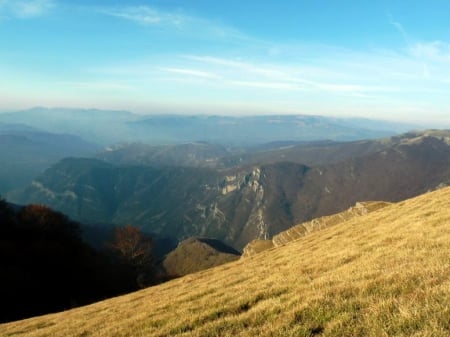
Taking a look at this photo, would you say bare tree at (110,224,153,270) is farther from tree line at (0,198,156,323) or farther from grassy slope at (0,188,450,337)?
grassy slope at (0,188,450,337)

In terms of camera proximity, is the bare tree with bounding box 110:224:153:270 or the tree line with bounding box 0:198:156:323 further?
the bare tree with bounding box 110:224:153:270

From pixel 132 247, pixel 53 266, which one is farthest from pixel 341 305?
pixel 132 247

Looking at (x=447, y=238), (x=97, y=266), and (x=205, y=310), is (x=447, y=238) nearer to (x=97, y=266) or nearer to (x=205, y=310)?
(x=205, y=310)

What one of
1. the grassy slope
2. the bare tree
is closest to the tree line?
the bare tree

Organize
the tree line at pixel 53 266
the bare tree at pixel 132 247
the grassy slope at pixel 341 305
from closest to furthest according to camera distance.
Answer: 1. the grassy slope at pixel 341 305
2. the tree line at pixel 53 266
3. the bare tree at pixel 132 247

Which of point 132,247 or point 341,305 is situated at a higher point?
point 341,305

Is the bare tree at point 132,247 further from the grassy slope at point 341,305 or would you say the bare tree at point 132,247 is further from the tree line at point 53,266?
the grassy slope at point 341,305

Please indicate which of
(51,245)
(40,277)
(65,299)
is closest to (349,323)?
(65,299)

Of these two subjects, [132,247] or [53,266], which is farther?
[132,247]

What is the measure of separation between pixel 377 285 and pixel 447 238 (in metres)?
7.51

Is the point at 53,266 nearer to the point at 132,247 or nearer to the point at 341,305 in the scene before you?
the point at 132,247

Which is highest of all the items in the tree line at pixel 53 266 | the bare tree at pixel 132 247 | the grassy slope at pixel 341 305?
the grassy slope at pixel 341 305

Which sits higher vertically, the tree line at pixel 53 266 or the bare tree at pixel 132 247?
the tree line at pixel 53 266

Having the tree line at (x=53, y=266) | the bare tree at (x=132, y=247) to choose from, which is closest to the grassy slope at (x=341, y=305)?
the tree line at (x=53, y=266)
